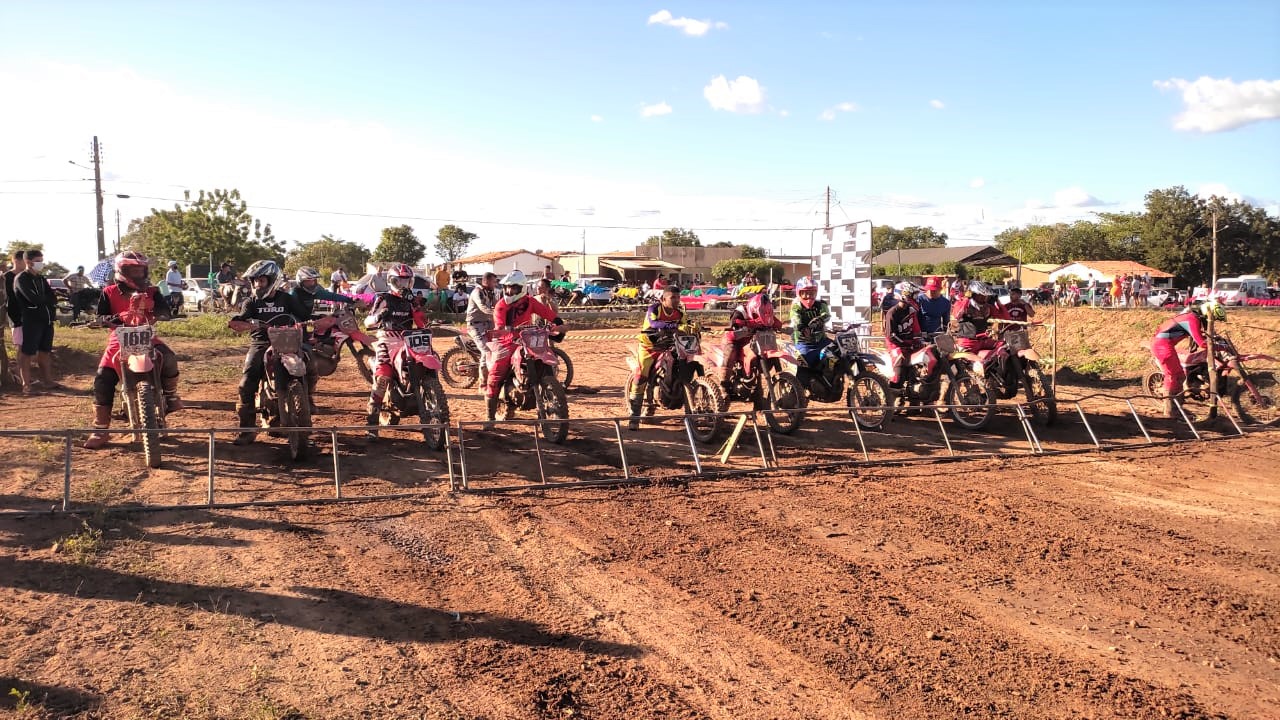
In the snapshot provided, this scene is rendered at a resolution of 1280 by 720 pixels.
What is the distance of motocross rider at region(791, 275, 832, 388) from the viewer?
10133mm

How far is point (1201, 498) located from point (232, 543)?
788 cm

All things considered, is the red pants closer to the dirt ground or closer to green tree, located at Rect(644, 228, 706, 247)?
the dirt ground

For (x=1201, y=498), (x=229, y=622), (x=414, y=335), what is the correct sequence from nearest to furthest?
1. (x=229, y=622)
2. (x=1201, y=498)
3. (x=414, y=335)

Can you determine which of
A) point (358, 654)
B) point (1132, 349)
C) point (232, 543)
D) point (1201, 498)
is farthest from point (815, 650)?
point (1132, 349)

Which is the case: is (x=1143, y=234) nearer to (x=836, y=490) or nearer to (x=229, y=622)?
(x=836, y=490)

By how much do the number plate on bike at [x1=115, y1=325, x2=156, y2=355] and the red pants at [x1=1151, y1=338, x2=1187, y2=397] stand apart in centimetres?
1204

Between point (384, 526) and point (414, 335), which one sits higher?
point (414, 335)

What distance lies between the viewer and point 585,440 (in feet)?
31.1

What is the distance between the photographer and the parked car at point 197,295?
3459 cm

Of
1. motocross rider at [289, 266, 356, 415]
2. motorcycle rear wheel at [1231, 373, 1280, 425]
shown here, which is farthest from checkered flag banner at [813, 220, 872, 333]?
motocross rider at [289, 266, 356, 415]

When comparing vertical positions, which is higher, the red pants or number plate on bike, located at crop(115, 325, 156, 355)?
number plate on bike, located at crop(115, 325, 156, 355)

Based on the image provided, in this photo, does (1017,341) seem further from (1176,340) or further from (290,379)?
(290,379)

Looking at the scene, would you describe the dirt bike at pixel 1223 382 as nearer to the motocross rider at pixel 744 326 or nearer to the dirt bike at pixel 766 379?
the dirt bike at pixel 766 379

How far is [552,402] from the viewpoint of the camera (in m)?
8.98
